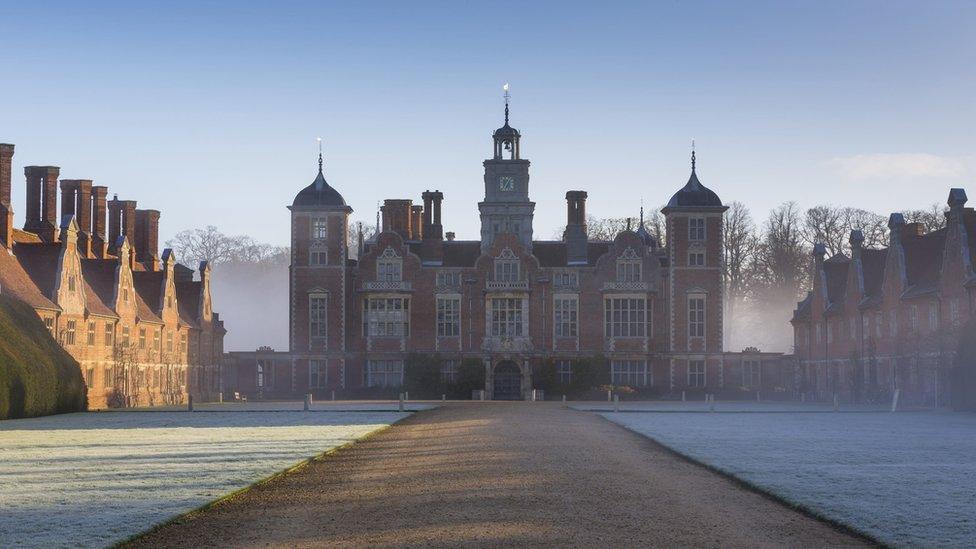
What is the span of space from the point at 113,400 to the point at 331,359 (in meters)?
19.6

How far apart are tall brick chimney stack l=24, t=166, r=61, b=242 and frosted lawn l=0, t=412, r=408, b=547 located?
17.3 metres

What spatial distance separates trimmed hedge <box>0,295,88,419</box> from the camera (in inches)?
1774

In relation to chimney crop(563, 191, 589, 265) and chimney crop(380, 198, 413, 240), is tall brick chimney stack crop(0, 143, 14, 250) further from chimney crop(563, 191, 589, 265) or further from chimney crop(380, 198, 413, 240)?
chimney crop(563, 191, 589, 265)

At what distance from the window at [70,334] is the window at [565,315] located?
31.3 meters

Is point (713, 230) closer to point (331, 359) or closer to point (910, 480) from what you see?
point (331, 359)

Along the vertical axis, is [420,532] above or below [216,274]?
below

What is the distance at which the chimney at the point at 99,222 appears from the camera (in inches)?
2650

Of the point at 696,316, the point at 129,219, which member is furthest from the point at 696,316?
the point at 129,219

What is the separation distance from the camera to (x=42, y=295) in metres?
54.7

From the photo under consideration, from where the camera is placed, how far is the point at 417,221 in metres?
86.1

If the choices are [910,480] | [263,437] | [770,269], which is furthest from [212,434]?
[770,269]

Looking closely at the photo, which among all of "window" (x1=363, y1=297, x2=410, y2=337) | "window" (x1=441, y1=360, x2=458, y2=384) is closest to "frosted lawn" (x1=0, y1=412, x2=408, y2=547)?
"window" (x1=441, y1=360, x2=458, y2=384)

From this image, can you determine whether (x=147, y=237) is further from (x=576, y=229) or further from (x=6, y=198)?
(x=576, y=229)

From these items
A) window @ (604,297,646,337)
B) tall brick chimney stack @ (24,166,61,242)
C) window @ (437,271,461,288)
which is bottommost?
window @ (604,297,646,337)
